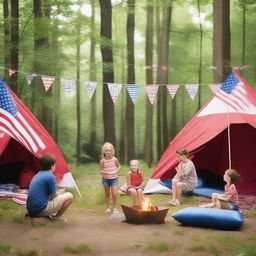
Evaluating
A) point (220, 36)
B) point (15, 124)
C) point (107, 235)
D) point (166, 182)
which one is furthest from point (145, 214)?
point (220, 36)

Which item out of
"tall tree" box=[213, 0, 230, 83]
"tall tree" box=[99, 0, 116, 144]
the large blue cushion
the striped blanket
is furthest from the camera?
"tall tree" box=[99, 0, 116, 144]

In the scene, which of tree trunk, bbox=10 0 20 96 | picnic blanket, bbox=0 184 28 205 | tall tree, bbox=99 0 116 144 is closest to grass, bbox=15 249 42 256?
picnic blanket, bbox=0 184 28 205

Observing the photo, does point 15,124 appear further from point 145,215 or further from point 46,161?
point 145,215

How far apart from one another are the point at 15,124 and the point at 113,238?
3.78 m

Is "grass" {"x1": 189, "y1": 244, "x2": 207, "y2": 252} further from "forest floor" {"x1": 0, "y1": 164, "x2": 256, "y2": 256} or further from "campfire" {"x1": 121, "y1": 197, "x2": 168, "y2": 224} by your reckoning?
"campfire" {"x1": 121, "y1": 197, "x2": 168, "y2": 224}

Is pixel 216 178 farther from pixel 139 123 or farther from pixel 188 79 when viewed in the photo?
pixel 139 123

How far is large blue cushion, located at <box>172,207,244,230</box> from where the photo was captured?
605 cm

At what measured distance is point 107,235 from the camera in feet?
18.5

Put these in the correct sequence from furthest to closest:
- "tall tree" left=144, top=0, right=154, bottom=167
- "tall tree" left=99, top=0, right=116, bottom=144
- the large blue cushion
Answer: "tall tree" left=144, top=0, right=154, bottom=167 → "tall tree" left=99, top=0, right=116, bottom=144 → the large blue cushion

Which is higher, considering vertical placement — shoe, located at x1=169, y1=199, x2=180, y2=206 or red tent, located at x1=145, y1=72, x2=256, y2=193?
red tent, located at x1=145, y1=72, x2=256, y2=193

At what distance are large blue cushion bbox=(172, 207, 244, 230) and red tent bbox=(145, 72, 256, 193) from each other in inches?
95.9

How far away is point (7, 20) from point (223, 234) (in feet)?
27.5

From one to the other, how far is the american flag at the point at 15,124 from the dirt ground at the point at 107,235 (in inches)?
86.9

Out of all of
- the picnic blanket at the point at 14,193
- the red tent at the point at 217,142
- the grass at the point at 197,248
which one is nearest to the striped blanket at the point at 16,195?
the picnic blanket at the point at 14,193
